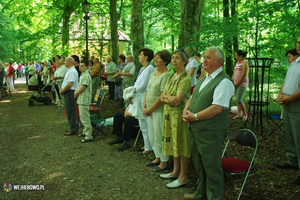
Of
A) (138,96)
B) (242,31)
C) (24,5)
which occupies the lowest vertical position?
(138,96)

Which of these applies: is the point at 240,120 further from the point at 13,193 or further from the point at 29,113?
the point at 29,113

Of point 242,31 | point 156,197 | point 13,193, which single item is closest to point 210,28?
point 242,31

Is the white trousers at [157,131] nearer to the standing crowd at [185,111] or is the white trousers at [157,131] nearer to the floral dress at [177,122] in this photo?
the standing crowd at [185,111]

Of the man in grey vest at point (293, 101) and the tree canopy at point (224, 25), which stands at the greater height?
the tree canopy at point (224, 25)

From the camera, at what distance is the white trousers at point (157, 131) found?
466 cm

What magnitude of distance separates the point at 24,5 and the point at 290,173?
62.0 feet

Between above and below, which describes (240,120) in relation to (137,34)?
below

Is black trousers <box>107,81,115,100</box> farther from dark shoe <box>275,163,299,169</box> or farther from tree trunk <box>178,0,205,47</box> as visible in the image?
dark shoe <box>275,163,299,169</box>

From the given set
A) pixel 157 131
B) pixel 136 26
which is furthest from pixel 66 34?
pixel 157 131

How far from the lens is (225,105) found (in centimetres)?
301

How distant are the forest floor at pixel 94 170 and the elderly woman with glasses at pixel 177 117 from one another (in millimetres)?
399

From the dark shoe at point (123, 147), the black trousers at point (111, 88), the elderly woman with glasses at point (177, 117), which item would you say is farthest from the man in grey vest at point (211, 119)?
the black trousers at point (111, 88)

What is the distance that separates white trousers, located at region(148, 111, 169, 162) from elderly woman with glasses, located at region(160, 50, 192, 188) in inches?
14.7

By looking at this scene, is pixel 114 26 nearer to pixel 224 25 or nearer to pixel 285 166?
pixel 224 25
